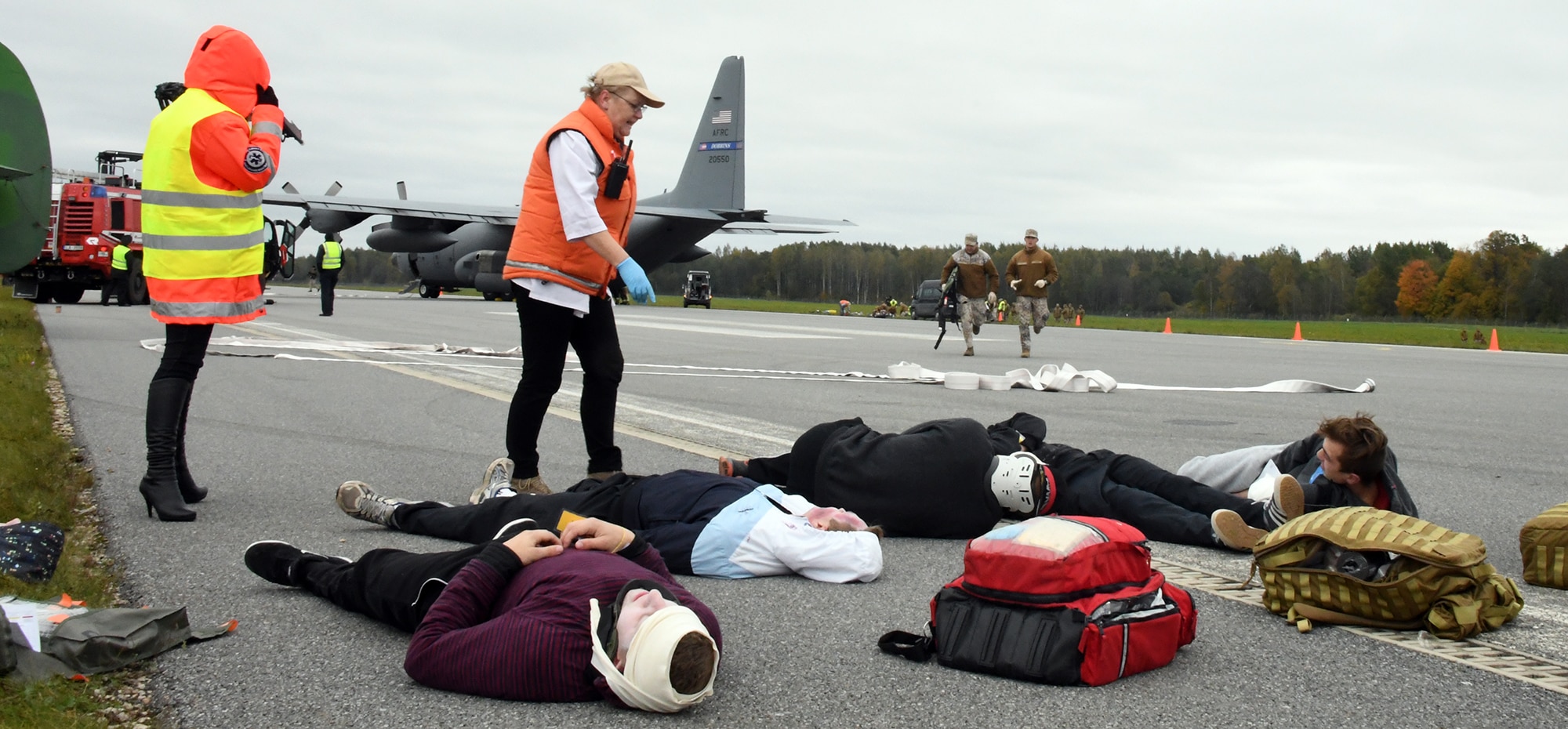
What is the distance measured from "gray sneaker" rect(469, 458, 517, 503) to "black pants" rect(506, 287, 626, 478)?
223 mm

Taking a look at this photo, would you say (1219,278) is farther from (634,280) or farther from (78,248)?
(634,280)

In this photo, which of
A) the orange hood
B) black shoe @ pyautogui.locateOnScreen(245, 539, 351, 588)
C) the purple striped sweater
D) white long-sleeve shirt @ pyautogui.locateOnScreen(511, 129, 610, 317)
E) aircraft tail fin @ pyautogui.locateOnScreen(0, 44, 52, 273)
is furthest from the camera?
white long-sleeve shirt @ pyautogui.locateOnScreen(511, 129, 610, 317)

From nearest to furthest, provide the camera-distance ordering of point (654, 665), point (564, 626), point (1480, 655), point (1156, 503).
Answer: point (654, 665) → point (564, 626) → point (1480, 655) → point (1156, 503)

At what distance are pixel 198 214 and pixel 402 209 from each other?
34.8 metres

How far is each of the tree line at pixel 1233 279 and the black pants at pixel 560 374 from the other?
83360 mm

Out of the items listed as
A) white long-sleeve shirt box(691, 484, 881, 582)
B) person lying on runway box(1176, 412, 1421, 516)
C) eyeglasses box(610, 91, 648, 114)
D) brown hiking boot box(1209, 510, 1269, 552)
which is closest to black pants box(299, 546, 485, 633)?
white long-sleeve shirt box(691, 484, 881, 582)

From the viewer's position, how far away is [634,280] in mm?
5551

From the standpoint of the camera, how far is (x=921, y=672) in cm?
314

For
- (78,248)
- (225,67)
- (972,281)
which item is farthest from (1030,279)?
(78,248)

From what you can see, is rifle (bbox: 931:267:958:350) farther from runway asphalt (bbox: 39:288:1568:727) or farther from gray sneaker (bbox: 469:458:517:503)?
gray sneaker (bbox: 469:458:517:503)

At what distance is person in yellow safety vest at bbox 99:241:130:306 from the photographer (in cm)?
2775

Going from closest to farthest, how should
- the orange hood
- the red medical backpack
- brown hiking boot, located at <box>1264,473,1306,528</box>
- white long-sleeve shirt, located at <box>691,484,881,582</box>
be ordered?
the red medical backpack < white long-sleeve shirt, located at <box>691,484,881,582</box> < brown hiking boot, located at <box>1264,473,1306,528</box> < the orange hood

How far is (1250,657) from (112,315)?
2452cm

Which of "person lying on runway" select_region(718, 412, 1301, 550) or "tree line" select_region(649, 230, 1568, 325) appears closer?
"person lying on runway" select_region(718, 412, 1301, 550)
